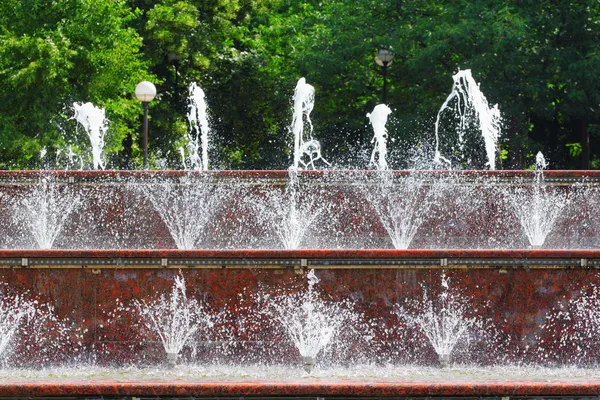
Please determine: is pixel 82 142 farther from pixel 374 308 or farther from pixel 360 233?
pixel 374 308

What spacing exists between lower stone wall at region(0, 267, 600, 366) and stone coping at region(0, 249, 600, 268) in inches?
2.3

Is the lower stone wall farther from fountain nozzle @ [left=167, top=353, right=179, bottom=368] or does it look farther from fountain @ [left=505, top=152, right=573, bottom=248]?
fountain @ [left=505, top=152, right=573, bottom=248]

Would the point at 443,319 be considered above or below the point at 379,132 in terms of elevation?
below

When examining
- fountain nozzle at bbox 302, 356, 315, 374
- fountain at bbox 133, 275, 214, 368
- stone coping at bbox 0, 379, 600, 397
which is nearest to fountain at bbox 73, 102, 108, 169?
fountain at bbox 133, 275, 214, 368

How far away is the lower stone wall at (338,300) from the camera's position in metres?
9.79

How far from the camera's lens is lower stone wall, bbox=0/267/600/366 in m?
9.79

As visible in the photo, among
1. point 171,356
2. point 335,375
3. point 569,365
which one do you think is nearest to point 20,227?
point 171,356

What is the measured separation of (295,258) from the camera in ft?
32.4

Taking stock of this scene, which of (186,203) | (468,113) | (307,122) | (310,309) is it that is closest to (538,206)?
(186,203)

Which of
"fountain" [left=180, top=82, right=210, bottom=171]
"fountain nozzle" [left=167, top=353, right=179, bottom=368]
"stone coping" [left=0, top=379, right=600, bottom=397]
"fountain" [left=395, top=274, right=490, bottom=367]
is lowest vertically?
"stone coping" [left=0, top=379, right=600, bottom=397]

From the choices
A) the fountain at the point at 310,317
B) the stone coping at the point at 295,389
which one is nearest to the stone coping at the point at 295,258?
the fountain at the point at 310,317

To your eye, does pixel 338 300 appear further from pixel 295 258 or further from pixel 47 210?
pixel 47 210

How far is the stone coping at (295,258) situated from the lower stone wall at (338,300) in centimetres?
6

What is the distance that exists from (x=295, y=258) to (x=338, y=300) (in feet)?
1.63
